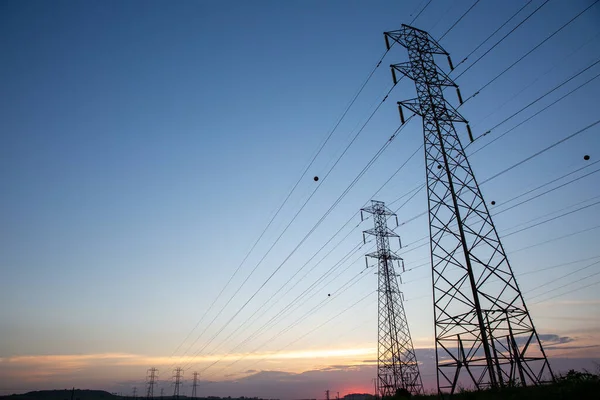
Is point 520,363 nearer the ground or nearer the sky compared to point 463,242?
nearer the ground

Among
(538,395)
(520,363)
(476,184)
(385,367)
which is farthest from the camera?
(385,367)

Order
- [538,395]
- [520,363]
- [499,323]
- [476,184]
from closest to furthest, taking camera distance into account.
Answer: [538,395] → [520,363] → [499,323] → [476,184]

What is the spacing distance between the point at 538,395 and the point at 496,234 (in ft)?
22.8

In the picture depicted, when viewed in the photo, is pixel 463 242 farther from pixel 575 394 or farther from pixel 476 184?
pixel 575 394

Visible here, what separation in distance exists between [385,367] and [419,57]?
28624 mm

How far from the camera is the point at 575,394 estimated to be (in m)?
10.8

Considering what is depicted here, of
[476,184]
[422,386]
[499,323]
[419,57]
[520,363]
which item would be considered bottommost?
[422,386]

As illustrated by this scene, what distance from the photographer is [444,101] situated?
19641 mm

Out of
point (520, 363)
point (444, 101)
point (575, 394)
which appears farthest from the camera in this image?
point (444, 101)

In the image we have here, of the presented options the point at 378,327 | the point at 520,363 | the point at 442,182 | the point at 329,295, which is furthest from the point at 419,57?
the point at 378,327

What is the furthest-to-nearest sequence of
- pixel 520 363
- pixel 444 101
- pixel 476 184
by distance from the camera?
pixel 444 101 < pixel 476 184 < pixel 520 363

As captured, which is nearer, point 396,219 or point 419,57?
point 419,57

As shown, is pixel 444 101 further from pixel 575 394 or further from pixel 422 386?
pixel 422 386

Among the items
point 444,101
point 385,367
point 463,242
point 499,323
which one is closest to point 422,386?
point 385,367
